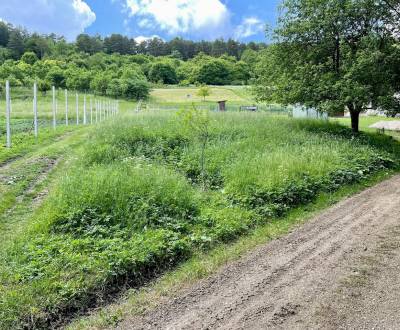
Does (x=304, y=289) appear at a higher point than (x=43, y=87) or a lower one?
lower

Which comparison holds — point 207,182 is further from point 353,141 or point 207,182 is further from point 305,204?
point 353,141

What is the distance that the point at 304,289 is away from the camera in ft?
13.8

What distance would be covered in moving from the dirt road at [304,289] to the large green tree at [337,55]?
9336mm

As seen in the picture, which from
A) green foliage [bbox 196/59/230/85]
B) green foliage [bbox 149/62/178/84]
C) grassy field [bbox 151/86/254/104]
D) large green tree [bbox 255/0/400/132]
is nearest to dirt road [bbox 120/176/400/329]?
large green tree [bbox 255/0/400/132]

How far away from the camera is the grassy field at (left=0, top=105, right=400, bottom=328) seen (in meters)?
4.23

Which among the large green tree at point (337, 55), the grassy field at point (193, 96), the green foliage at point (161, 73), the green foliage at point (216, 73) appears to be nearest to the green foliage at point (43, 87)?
the grassy field at point (193, 96)

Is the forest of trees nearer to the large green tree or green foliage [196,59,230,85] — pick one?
green foliage [196,59,230,85]

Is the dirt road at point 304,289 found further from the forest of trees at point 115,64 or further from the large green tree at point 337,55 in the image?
the forest of trees at point 115,64

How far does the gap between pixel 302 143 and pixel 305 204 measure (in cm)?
498

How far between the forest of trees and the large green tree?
9.84m

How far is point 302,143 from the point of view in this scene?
1245cm

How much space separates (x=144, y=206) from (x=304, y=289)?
9.06ft

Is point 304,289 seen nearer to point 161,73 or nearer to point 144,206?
point 144,206

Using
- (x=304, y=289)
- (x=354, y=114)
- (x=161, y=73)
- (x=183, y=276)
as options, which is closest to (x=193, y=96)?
(x=161, y=73)
